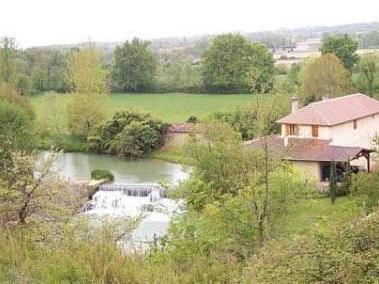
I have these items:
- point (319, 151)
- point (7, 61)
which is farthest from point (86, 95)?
point (319, 151)

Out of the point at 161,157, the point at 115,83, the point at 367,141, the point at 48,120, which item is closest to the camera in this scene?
the point at 367,141

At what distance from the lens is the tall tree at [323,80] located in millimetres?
37812

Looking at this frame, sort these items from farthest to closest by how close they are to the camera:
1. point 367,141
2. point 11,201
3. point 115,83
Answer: point 115,83, point 367,141, point 11,201

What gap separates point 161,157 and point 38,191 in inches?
746

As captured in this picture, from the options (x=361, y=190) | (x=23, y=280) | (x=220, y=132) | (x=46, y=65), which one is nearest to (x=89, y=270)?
(x=23, y=280)

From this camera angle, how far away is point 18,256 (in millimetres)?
7086

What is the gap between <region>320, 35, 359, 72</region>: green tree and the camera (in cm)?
4578

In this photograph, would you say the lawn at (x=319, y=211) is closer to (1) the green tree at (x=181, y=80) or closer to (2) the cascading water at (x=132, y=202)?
(2) the cascading water at (x=132, y=202)

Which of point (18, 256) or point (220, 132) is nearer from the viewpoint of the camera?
point (18, 256)

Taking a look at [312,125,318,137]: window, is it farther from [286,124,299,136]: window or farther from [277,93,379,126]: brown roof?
[286,124,299,136]: window

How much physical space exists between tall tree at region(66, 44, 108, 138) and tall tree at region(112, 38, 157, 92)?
47.5 ft

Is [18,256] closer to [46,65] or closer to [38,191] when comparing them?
[38,191]

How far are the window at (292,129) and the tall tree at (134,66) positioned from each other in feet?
87.8

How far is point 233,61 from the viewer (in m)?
50.7
